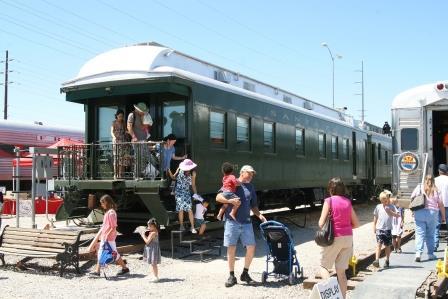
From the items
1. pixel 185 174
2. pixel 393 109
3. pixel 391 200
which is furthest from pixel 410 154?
pixel 185 174

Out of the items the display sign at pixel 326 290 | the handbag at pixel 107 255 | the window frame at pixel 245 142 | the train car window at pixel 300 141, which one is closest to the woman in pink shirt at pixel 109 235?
the handbag at pixel 107 255

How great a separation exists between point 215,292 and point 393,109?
24.6 feet

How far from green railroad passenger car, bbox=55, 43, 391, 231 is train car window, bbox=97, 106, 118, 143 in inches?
0.8

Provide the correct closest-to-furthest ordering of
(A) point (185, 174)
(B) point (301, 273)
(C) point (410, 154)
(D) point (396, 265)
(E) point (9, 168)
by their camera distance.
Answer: (B) point (301, 273) < (D) point (396, 265) < (A) point (185, 174) < (C) point (410, 154) < (E) point (9, 168)

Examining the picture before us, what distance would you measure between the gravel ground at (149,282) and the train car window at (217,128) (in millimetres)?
2365

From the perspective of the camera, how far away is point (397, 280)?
284 inches

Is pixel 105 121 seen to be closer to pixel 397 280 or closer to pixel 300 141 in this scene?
pixel 300 141

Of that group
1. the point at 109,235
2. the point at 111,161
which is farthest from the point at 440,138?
the point at 109,235

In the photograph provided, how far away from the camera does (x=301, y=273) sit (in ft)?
25.6

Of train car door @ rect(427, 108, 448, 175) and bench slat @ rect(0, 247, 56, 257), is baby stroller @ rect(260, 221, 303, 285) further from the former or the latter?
train car door @ rect(427, 108, 448, 175)

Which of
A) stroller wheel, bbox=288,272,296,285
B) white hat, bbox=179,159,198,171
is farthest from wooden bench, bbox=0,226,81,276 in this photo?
stroller wheel, bbox=288,272,296,285

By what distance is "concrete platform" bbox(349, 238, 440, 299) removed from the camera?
6.59 m

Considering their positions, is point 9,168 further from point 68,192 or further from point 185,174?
point 185,174

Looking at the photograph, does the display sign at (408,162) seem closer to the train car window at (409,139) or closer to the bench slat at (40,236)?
the train car window at (409,139)
